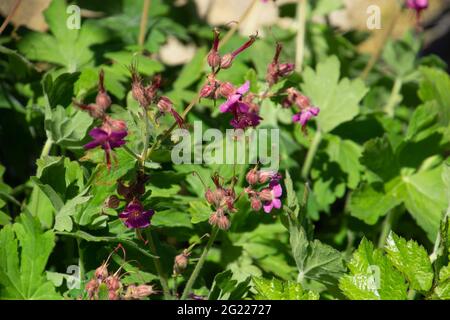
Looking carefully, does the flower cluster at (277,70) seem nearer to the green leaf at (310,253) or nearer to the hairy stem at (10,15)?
the green leaf at (310,253)

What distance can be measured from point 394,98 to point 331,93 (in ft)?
2.03

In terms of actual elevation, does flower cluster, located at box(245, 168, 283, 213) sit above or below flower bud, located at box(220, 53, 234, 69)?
below

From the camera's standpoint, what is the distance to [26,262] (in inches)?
72.9

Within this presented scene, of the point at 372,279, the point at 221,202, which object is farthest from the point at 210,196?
the point at 372,279

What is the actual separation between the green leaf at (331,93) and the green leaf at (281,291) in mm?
887

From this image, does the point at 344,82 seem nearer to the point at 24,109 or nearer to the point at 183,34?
the point at 183,34

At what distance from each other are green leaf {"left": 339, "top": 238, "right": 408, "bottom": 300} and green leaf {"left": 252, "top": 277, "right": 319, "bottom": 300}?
0.33 ft

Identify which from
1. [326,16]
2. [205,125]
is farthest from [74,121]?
[326,16]

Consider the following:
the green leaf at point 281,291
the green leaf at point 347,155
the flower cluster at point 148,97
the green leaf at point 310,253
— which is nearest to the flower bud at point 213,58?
the flower cluster at point 148,97

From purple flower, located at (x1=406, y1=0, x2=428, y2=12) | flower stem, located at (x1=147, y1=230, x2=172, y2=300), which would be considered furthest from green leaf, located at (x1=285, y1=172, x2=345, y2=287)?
purple flower, located at (x1=406, y1=0, x2=428, y2=12)

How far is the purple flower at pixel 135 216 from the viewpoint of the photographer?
1.70m

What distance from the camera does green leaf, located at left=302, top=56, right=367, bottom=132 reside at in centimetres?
250

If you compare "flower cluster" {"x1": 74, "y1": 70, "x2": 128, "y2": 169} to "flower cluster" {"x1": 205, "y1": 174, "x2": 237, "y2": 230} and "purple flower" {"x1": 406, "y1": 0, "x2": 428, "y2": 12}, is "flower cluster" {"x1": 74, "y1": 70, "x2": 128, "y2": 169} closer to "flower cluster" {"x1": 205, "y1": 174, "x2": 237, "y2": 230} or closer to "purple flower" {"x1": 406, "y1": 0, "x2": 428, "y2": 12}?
"flower cluster" {"x1": 205, "y1": 174, "x2": 237, "y2": 230}

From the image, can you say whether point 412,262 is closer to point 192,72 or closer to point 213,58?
point 213,58
